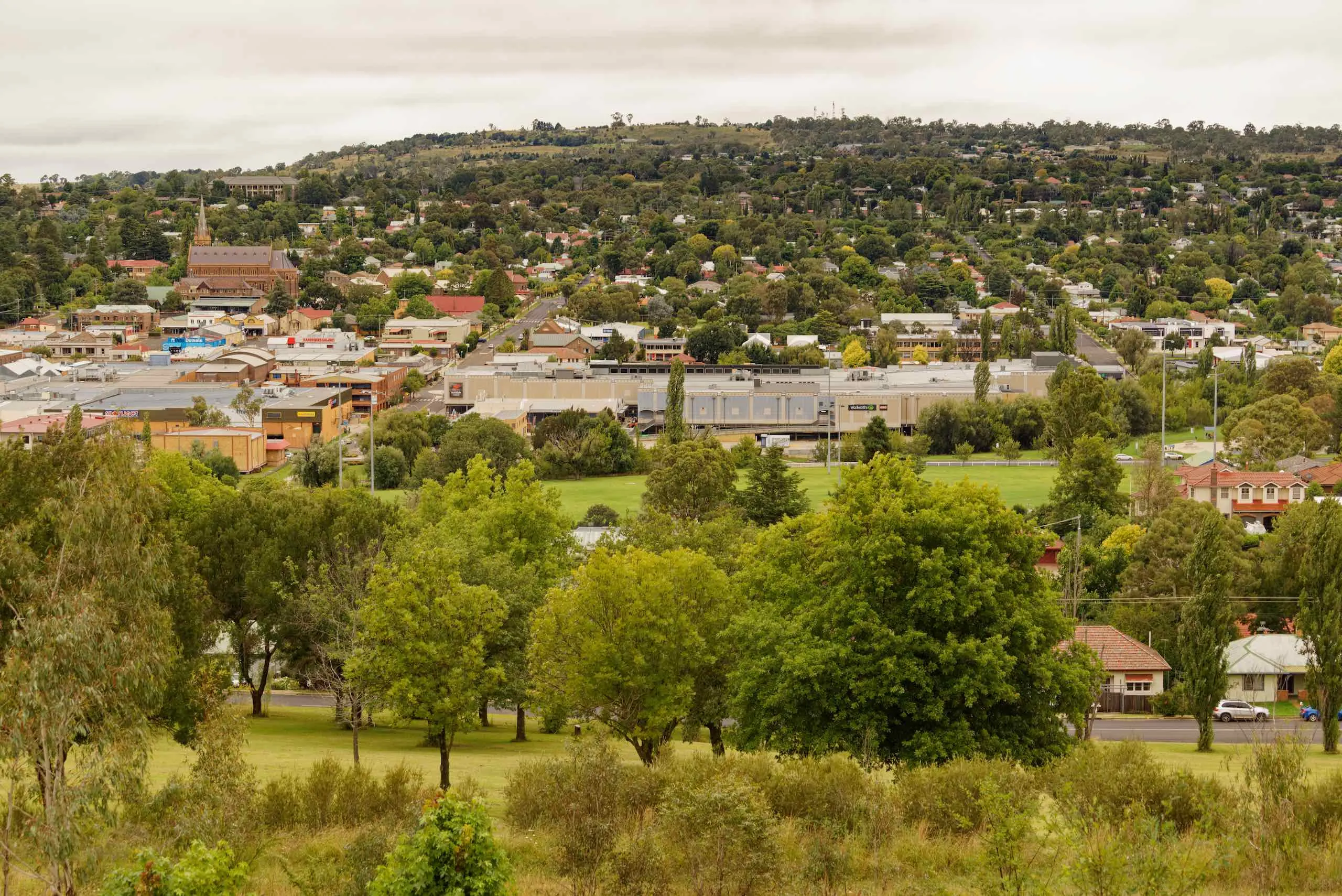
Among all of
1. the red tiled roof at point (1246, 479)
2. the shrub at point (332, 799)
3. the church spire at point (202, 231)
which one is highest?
the church spire at point (202, 231)

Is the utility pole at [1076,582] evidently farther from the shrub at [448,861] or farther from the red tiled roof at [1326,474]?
the shrub at [448,861]

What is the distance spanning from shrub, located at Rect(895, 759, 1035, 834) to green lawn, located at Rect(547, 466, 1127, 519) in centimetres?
2965

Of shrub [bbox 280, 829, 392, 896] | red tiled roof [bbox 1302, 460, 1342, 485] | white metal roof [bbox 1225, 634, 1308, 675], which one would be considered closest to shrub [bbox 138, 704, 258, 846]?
shrub [bbox 280, 829, 392, 896]

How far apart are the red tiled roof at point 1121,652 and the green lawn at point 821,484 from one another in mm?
17132

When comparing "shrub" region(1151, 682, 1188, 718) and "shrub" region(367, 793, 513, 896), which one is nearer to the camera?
"shrub" region(367, 793, 513, 896)

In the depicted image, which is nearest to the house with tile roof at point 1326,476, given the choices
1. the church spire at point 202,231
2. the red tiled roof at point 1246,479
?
the red tiled roof at point 1246,479

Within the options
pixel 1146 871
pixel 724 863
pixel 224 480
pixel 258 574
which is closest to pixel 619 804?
pixel 724 863

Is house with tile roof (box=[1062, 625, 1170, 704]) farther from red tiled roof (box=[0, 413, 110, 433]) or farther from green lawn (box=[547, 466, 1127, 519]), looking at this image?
red tiled roof (box=[0, 413, 110, 433])

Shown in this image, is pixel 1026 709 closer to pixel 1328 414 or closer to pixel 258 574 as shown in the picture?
pixel 258 574

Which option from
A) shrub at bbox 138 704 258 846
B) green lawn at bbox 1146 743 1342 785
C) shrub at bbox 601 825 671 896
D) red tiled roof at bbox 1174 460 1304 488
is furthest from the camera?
red tiled roof at bbox 1174 460 1304 488

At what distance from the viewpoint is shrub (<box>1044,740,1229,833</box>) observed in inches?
485

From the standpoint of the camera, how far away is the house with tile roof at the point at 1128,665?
25.3 m

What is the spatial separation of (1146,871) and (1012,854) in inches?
35.8

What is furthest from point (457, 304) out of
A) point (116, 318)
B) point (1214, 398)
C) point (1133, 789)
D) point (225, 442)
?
point (1133, 789)
